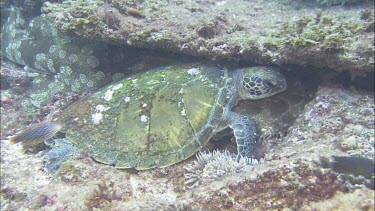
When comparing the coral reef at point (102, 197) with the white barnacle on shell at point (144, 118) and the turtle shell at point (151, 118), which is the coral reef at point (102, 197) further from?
the white barnacle on shell at point (144, 118)

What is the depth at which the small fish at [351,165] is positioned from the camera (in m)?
1.89

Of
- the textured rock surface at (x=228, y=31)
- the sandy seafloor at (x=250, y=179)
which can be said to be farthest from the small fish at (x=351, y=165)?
the textured rock surface at (x=228, y=31)

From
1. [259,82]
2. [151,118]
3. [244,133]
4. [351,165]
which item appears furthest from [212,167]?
[259,82]

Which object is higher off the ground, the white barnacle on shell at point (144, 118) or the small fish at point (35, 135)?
the white barnacle on shell at point (144, 118)

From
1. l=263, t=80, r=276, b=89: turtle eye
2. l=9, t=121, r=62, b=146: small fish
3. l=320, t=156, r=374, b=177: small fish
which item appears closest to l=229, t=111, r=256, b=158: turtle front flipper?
l=263, t=80, r=276, b=89: turtle eye

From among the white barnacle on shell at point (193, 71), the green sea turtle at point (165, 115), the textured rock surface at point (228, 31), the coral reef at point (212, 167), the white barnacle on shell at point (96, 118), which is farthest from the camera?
the white barnacle on shell at point (193, 71)

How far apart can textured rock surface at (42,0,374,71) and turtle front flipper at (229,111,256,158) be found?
35.4 inches

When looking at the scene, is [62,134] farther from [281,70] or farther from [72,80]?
[281,70]

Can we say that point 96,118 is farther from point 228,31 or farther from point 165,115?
point 228,31

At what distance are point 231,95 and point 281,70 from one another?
899mm

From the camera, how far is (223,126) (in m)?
3.51

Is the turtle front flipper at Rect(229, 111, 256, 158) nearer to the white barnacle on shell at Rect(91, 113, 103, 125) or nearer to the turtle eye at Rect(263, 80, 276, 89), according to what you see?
the turtle eye at Rect(263, 80, 276, 89)

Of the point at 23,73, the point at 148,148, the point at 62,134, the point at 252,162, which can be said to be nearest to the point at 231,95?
the point at 252,162

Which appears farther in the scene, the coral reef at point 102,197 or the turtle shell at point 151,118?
the turtle shell at point 151,118
